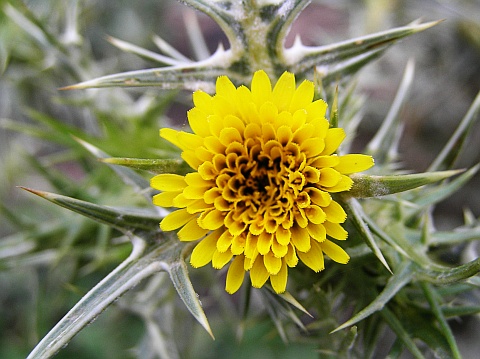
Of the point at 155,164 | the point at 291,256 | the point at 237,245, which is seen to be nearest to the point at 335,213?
the point at 291,256

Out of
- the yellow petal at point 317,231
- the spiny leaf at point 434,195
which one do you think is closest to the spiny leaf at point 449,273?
the spiny leaf at point 434,195

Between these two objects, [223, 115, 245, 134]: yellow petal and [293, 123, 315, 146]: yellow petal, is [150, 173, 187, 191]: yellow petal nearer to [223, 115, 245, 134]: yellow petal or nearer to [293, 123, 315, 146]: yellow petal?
[223, 115, 245, 134]: yellow petal

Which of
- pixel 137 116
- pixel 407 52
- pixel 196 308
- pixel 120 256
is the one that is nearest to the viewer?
pixel 196 308

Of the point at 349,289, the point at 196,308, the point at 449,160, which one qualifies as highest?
the point at 449,160

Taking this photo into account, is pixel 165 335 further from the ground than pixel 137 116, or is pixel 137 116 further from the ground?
pixel 137 116

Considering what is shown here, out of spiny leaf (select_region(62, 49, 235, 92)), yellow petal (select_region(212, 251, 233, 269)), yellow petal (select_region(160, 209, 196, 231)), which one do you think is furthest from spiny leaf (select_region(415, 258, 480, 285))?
spiny leaf (select_region(62, 49, 235, 92))

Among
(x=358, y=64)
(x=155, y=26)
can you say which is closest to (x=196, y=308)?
(x=358, y=64)

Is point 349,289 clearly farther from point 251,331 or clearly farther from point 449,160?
point 251,331
